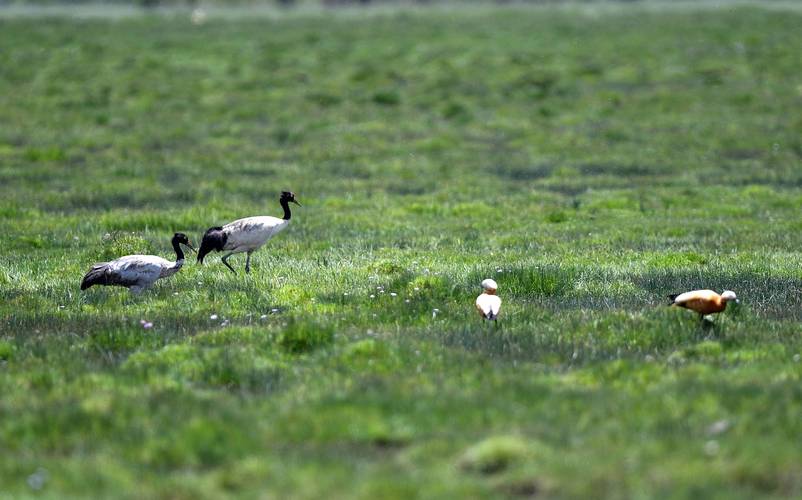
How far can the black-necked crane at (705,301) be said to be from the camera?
1130 centimetres

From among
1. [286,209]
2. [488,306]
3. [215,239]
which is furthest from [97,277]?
[488,306]

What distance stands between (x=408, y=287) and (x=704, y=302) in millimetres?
3850

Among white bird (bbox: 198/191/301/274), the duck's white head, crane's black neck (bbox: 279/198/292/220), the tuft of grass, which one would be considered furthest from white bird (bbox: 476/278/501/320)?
crane's black neck (bbox: 279/198/292/220)

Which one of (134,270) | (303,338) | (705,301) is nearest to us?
(303,338)

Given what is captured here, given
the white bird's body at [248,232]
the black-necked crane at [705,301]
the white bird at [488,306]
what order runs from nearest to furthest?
the black-necked crane at [705,301] → the white bird at [488,306] → the white bird's body at [248,232]

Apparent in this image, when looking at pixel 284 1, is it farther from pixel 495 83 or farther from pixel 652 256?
pixel 652 256

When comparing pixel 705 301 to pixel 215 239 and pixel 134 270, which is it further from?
pixel 215 239

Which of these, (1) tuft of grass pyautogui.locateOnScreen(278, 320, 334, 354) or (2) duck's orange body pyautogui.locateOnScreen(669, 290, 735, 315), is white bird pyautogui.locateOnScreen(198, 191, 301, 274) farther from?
(2) duck's orange body pyautogui.locateOnScreen(669, 290, 735, 315)

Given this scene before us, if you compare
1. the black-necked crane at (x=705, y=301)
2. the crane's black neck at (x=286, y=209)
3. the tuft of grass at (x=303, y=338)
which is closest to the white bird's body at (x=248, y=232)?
the crane's black neck at (x=286, y=209)

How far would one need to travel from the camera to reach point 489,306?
38.2 feet

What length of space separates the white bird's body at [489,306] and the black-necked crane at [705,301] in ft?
6.24

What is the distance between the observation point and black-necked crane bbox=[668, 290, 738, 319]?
11.3 m

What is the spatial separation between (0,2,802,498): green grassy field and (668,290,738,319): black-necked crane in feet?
0.78

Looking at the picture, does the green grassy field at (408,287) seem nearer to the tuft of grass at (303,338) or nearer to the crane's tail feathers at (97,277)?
the tuft of grass at (303,338)
